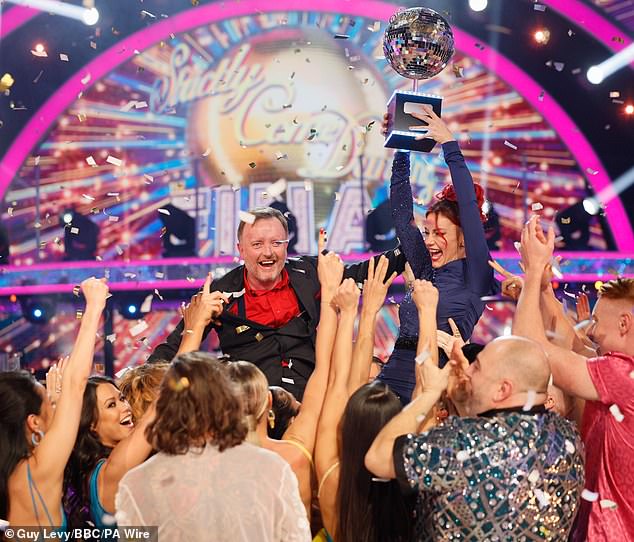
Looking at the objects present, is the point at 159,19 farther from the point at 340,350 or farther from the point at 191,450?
the point at 191,450

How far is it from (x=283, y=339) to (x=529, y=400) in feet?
5.28

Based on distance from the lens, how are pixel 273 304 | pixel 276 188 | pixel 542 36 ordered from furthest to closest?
pixel 542 36
pixel 276 188
pixel 273 304

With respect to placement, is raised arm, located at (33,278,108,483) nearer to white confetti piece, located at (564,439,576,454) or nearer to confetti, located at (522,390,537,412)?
confetti, located at (522,390,537,412)

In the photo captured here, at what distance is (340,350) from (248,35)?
596cm

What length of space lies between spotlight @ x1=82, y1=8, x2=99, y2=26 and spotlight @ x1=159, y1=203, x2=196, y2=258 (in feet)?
6.30

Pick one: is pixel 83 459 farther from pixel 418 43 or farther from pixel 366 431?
pixel 418 43

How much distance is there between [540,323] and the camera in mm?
2539

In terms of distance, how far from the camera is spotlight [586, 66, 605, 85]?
8203 millimetres

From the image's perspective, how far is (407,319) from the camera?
10.7 feet

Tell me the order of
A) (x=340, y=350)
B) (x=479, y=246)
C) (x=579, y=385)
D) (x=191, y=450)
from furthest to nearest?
1. (x=479, y=246)
2. (x=340, y=350)
3. (x=579, y=385)
4. (x=191, y=450)

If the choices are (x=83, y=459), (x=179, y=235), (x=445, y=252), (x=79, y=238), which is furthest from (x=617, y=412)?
(x=79, y=238)

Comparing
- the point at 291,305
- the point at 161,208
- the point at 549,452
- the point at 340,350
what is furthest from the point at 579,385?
the point at 161,208

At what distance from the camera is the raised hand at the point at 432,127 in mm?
3279

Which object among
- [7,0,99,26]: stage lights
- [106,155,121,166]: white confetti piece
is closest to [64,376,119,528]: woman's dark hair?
[106,155,121,166]: white confetti piece
